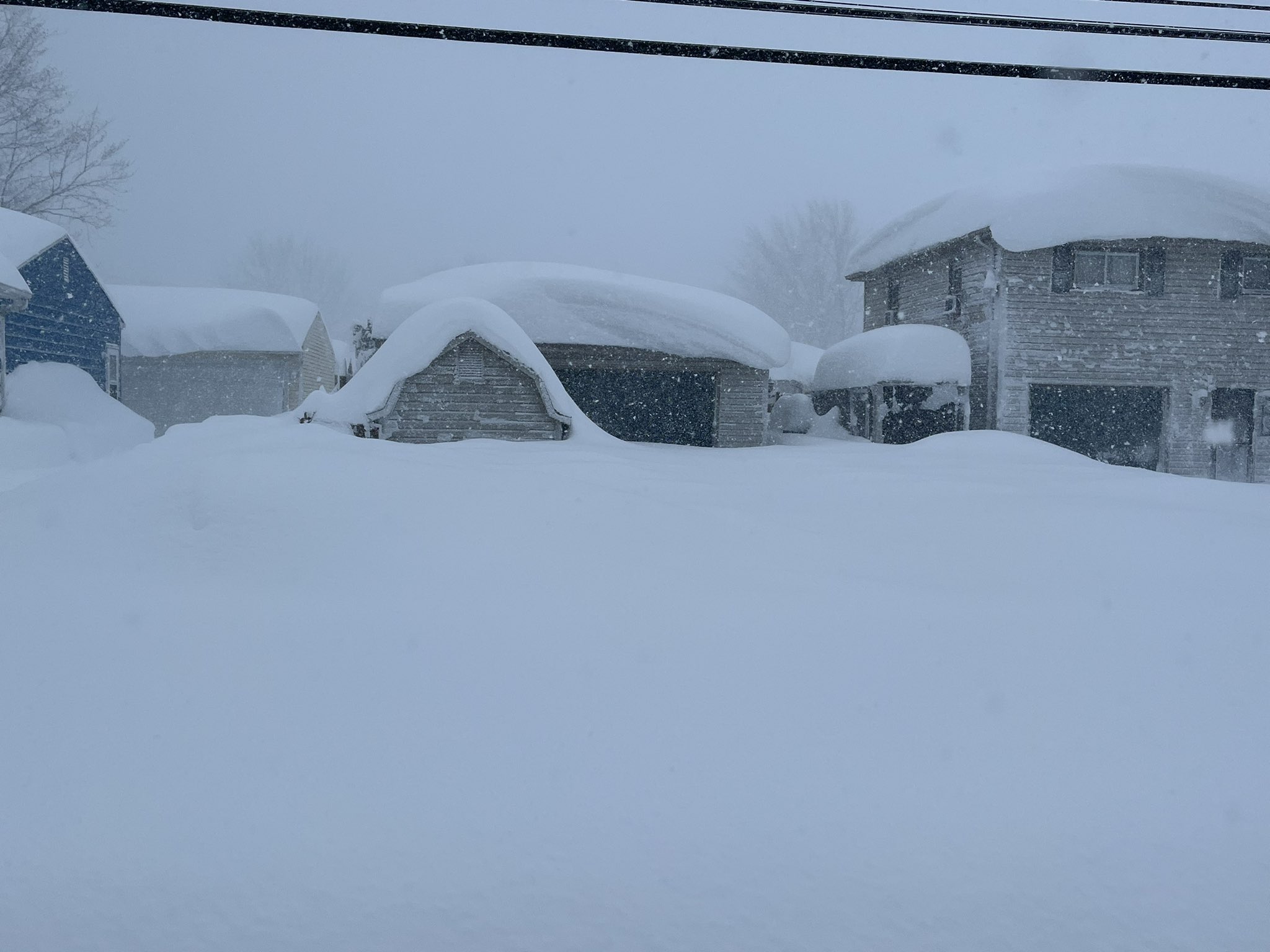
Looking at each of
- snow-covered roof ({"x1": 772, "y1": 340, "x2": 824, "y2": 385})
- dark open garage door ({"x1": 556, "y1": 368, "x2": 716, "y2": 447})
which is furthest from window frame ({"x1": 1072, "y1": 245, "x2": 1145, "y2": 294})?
snow-covered roof ({"x1": 772, "y1": 340, "x2": 824, "y2": 385})

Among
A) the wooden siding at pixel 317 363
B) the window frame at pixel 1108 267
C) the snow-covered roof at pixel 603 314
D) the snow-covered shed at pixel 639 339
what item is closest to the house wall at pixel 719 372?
the snow-covered shed at pixel 639 339

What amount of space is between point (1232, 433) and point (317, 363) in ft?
90.3

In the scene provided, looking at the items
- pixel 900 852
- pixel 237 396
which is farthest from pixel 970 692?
pixel 237 396

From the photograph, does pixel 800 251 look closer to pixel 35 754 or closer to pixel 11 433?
pixel 11 433

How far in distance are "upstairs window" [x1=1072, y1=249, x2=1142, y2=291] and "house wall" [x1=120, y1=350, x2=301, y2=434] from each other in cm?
2209

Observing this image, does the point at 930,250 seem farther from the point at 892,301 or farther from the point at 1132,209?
the point at 1132,209

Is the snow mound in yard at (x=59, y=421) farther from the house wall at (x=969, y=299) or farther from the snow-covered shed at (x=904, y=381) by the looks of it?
the house wall at (x=969, y=299)

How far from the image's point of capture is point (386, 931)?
2180 mm

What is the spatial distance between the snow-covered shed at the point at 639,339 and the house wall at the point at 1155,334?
178 inches

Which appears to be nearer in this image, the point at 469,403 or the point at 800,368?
the point at 469,403

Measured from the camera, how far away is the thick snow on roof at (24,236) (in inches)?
635

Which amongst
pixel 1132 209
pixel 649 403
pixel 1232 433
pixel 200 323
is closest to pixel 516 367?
pixel 649 403

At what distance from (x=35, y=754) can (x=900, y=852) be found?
2.91 m

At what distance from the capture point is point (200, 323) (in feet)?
81.6
